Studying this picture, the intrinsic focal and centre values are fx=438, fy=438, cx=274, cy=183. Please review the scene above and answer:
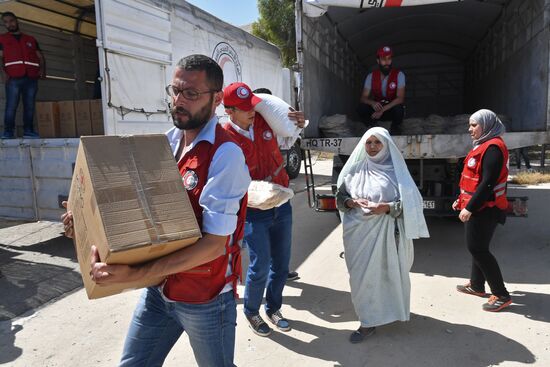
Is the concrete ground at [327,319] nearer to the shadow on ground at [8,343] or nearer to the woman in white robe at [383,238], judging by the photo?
the shadow on ground at [8,343]

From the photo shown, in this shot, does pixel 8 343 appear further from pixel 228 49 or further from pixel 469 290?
pixel 228 49

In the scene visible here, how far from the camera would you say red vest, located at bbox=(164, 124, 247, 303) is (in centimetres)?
152

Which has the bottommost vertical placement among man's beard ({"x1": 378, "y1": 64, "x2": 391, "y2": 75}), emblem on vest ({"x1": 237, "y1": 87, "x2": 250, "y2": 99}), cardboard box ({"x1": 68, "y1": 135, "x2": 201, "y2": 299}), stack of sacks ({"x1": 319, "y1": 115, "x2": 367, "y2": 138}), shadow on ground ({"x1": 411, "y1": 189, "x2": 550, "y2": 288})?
shadow on ground ({"x1": 411, "y1": 189, "x2": 550, "y2": 288})

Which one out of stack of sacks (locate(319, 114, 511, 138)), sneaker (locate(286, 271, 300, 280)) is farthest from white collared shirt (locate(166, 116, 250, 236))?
stack of sacks (locate(319, 114, 511, 138))

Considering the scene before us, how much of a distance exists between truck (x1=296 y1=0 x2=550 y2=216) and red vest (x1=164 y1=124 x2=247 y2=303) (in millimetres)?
3107

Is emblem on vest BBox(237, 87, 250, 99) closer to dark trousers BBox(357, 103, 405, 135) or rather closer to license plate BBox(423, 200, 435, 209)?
license plate BBox(423, 200, 435, 209)

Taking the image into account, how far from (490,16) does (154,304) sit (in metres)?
7.21

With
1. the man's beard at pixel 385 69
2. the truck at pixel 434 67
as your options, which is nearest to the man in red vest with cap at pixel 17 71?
the truck at pixel 434 67

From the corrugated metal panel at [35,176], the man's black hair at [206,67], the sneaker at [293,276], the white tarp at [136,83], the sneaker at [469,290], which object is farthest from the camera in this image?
the white tarp at [136,83]

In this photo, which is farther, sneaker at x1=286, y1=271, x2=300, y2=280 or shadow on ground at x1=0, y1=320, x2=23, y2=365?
sneaker at x1=286, y1=271, x2=300, y2=280

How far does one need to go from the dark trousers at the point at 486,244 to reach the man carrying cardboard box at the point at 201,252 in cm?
242

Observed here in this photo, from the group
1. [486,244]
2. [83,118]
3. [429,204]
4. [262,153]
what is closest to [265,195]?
[262,153]

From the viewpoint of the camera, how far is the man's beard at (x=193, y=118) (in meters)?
1.60

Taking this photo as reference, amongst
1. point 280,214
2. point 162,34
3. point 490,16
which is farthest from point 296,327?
point 490,16
